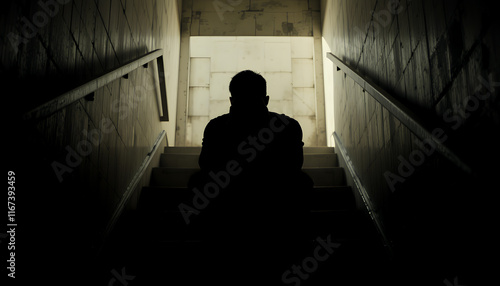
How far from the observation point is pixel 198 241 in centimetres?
271

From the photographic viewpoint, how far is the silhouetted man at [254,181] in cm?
149

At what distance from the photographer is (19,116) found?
1221mm

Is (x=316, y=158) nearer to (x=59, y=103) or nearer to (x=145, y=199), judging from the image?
(x=145, y=199)

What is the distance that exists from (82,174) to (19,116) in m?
0.91

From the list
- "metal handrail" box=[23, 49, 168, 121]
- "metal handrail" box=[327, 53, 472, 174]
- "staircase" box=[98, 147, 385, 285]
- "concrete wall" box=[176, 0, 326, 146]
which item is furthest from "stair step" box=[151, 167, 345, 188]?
"concrete wall" box=[176, 0, 326, 146]

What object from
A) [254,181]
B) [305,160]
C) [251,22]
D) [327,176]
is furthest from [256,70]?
[254,181]

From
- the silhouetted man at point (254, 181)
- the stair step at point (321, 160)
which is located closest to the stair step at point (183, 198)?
the stair step at point (321, 160)

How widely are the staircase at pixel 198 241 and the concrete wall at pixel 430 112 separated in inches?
9.7

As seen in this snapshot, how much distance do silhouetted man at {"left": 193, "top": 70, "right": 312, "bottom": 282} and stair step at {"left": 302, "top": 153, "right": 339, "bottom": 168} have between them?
122 inches

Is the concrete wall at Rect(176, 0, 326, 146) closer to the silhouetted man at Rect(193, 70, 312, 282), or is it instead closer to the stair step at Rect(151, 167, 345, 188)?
the stair step at Rect(151, 167, 345, 188)

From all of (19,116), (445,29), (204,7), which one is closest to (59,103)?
(19,116)

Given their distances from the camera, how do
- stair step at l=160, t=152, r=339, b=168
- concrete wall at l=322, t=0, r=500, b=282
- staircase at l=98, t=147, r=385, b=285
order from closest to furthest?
concrete wall at l=322, t=0, r=500, b=282, staircase at l=98, t=147, r=385, b=285, stair step at l=160, t=152, r=339, b=168

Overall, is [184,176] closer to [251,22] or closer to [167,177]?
[167,177]

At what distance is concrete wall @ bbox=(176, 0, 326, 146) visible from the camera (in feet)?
22.2
